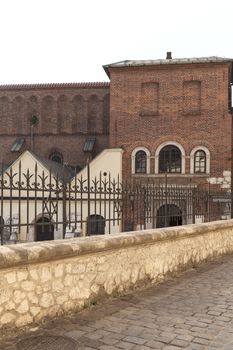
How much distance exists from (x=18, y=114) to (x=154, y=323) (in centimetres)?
2965

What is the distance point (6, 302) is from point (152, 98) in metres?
23.2

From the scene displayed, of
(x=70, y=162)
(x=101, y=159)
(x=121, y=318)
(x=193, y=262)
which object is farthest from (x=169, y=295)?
(x=70, y=162)

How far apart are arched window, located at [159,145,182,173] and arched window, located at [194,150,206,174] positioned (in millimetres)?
980

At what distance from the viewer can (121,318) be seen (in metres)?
5.65

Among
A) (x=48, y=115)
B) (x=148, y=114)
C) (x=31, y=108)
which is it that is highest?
(x=31, y=108)

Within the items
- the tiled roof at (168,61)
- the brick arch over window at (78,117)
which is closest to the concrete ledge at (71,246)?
→ the tiled roof at (168,61)

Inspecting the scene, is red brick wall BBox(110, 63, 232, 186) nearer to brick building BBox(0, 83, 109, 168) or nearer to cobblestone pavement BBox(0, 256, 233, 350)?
brick building BBox(0, 83, 109, 168)

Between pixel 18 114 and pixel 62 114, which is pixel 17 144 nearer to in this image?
pixel 18 114

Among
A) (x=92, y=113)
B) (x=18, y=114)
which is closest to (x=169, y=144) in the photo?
(x=92, y=113)

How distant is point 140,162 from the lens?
26375 mm

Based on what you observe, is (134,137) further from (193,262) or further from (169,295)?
(169,295)

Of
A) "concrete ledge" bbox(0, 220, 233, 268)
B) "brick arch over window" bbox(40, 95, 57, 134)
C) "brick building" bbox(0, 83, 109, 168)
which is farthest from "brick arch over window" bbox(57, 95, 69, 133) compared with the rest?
"concrete ledge" bbox(0, 220, 233, 268)

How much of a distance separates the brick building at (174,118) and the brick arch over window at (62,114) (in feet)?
21.1

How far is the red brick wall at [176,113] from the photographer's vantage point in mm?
25547
